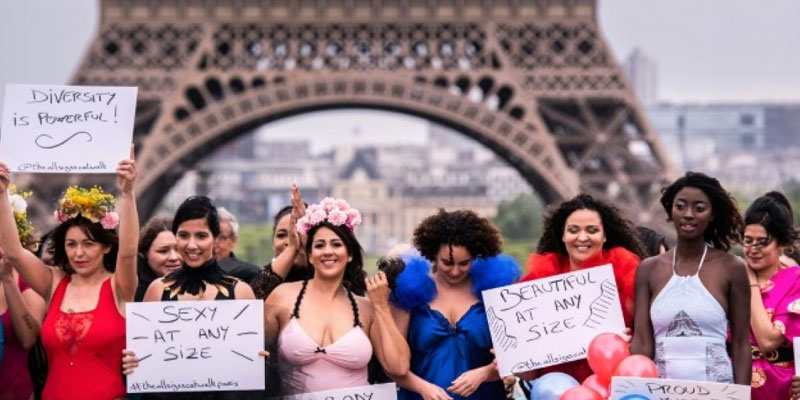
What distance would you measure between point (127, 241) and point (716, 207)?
2554 millimetres

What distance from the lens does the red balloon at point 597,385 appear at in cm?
537

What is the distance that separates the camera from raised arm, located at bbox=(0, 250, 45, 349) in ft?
18.6

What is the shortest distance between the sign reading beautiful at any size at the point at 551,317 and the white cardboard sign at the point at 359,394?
0.51 meters

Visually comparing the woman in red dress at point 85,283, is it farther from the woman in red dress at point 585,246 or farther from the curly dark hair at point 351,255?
the woman in red dress at point 585,246

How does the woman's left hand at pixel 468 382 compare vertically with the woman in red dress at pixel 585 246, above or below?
below

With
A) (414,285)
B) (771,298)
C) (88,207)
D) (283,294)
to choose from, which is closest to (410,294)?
(414,285)

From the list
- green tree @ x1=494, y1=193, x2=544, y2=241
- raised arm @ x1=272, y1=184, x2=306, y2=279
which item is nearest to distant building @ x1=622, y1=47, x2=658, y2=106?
green tree @ x1=494, y1=193, x2=544, y2=241

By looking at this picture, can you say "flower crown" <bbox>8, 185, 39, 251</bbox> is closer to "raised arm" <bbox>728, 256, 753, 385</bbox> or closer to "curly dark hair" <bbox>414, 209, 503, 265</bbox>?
"curly dark hair" <bbox>414, 209, 503, 265</bbox>

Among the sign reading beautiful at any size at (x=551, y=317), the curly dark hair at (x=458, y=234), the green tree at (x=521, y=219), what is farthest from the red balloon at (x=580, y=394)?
the green tree at (x=521, y=219)

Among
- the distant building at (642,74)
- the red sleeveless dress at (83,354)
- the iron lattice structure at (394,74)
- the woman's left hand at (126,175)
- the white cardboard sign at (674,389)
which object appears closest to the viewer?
the white cardboard sign at (674,389)

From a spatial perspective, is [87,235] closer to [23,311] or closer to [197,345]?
[23,311]

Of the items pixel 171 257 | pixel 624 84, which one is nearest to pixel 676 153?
pixel 624 84

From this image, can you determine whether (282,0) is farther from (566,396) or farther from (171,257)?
(566,396)

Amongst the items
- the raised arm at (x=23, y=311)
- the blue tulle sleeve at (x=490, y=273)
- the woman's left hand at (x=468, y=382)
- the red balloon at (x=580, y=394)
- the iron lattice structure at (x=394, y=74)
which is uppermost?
the iron lattice structure at (x=394, y=74)
